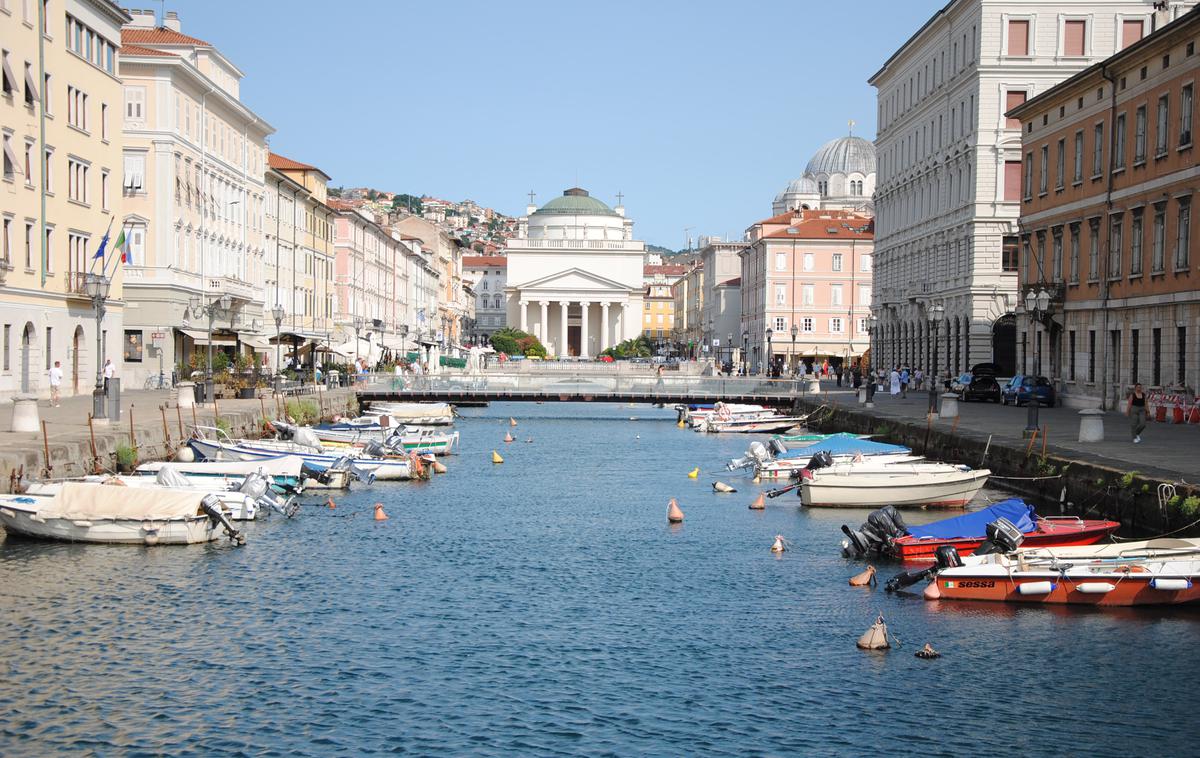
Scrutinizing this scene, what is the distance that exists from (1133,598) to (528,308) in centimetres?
16021

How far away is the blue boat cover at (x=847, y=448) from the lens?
41.0m

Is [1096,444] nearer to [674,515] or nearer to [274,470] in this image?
[674,515]

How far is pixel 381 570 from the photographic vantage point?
26.7 m

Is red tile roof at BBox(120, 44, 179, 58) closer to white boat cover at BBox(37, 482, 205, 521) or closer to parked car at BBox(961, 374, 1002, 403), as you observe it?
white boat cover at BBox(37, 482, 205, 521)

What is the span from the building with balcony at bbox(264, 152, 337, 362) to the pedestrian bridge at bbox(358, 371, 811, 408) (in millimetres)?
6276

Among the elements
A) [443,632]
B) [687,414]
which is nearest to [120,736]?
[443,632]

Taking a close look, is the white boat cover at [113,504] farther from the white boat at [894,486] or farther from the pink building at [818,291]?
the pink building at [818,291]

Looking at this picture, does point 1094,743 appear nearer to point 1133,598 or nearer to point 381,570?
point 1133,598

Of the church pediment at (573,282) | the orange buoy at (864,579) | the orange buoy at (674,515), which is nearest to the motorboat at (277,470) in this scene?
the orange buoy at (674,515)

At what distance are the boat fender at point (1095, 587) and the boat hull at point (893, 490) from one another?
11.8 metres

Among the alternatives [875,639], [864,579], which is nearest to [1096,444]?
[864,579]

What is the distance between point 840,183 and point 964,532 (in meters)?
175

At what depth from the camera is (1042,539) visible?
85.7 feet

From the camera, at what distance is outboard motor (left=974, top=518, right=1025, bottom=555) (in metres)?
24.4
